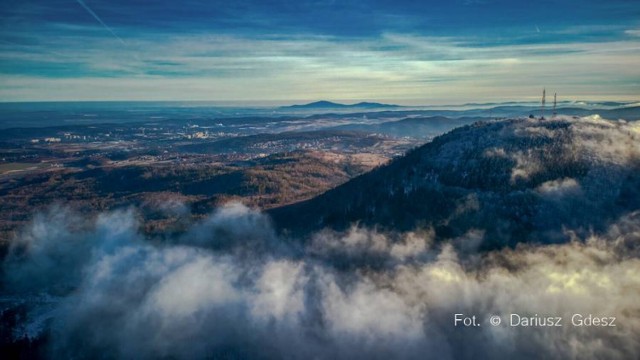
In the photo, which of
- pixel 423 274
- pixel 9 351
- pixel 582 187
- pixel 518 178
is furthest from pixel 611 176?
pixel 9 351

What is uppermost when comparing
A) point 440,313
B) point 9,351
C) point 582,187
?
point 582,187

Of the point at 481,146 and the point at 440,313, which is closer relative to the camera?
the point at 440,313

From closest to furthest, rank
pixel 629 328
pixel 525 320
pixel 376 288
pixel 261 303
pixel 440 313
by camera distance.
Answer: pixel 629 328 → pixel 525 320 → pixel 440 313 → pixel 376 288 → pixel 261 303

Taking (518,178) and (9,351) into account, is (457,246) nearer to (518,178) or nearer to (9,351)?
(518,178)

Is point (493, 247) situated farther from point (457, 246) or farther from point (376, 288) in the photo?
point (376, 288)

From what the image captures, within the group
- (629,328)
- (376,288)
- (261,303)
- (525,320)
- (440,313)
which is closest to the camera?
(629,328)

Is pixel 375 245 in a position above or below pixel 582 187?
below
